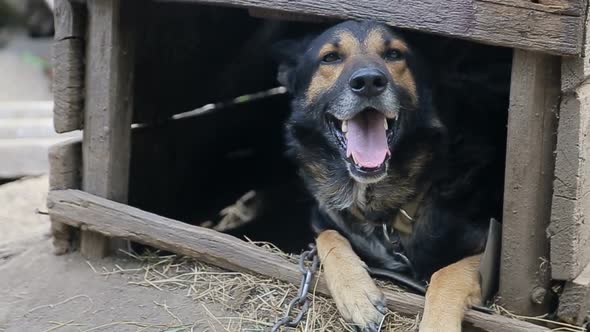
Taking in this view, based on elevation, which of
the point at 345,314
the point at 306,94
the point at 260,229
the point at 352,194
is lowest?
the point at 260,229

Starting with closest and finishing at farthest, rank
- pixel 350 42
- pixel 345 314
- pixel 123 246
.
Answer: pixel 345 314 → pixel 350 42 → pixel 123 246

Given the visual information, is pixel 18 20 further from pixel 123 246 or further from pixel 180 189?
pixel 123 246

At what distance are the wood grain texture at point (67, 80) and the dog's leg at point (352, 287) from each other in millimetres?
1372

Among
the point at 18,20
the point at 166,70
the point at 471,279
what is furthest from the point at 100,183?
the point at 18,20

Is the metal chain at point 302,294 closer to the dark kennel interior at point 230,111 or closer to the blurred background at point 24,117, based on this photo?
the dark kennel interior at point 230,111

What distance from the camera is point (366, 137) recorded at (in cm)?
370

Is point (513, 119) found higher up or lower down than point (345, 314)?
higher up

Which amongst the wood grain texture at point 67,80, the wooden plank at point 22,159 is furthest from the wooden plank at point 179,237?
the wooden plank at point 22,159

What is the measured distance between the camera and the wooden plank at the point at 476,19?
9.81 feet

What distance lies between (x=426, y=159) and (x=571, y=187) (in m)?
0.87

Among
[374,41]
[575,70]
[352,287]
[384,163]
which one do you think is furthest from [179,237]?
[575,70]

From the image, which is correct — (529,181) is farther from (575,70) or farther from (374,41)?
(374,41)

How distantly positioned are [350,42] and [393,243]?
92 centimetres

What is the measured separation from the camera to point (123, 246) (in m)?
4.29
